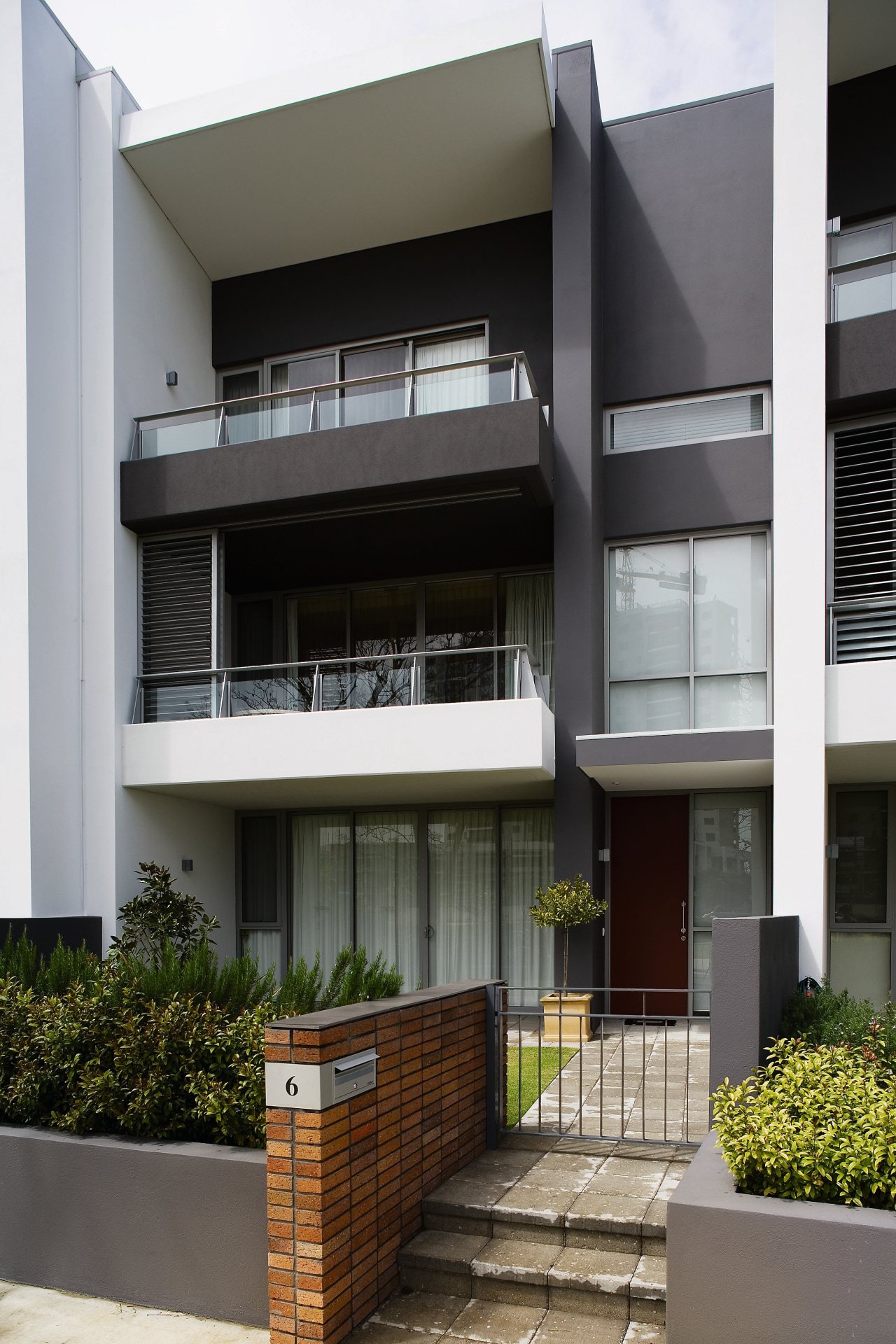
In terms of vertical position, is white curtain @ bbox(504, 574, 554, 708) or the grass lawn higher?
white curtain @ bbox(504, 574, 554, 708)

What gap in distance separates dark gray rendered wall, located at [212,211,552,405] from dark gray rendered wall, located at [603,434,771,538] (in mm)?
1808

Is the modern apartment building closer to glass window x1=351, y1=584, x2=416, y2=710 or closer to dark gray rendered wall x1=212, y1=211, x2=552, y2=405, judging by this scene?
dark gray rendered wall x1=212, y1=211, x2=552, y2=405

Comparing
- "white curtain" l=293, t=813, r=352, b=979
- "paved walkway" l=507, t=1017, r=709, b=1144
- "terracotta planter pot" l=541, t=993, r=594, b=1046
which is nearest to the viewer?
"paved walkway" l=507, t=1017, r=709, b=1144

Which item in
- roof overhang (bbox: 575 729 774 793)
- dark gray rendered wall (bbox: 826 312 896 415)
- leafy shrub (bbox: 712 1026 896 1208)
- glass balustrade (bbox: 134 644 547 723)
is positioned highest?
dark gray rendered wall (bbox: 826 312 896 415)

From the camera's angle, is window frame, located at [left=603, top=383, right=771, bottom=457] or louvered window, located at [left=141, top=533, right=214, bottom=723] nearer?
window frame, located at [left=603, top=383, right=771, bottom=457]

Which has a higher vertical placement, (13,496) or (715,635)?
(13,496)

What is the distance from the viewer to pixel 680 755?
10617 millimetres

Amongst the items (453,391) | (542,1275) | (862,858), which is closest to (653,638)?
(862,858)

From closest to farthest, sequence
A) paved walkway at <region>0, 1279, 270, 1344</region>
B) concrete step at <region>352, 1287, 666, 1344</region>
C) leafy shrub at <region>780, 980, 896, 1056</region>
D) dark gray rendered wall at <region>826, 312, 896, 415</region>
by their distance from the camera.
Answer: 1. concrete step at <region>352, 1287, 666, 1344</region>
2. paved walkway at <region>0, 1279, 270, 1344</region>
3. leafy shrub at <region>780, 980, 896, 1056</region>
4. dark gray rendered wall at <region>826, 312, 896, 415</region>

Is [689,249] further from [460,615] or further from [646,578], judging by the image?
[460,615]

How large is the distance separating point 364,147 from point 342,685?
7.10 metres

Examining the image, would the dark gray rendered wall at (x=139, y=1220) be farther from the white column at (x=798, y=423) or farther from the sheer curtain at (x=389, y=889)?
the sheer curtain at (x=389, y=889)

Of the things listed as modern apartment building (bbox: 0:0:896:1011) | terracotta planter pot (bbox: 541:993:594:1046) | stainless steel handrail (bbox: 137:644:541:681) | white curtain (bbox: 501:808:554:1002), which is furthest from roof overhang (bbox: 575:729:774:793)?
terracotta planter pot (bbox: 541:993:594:1046)

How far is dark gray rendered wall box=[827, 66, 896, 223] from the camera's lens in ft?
38.7
